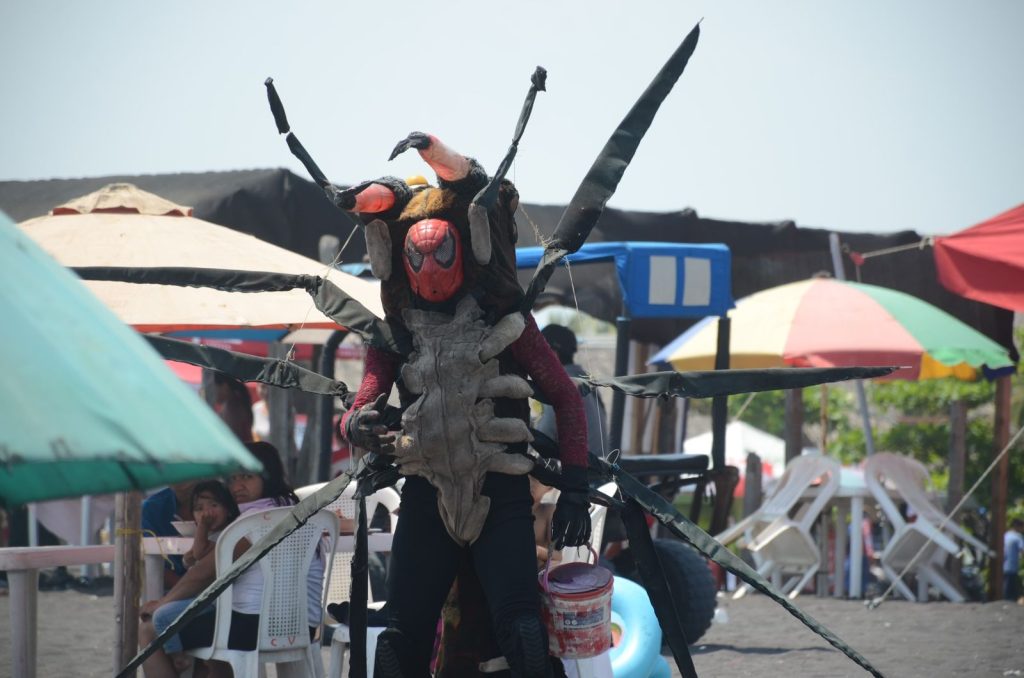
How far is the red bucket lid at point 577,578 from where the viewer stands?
149 inches

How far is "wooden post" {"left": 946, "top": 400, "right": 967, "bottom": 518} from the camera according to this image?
10.9 metres

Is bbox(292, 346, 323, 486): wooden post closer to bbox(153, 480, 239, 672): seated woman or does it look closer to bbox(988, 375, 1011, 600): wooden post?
bbox(153, 480, 239, 672): seated woman

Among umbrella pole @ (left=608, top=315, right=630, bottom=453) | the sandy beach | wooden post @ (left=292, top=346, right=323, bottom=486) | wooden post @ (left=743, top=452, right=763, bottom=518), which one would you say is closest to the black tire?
the sandy beach

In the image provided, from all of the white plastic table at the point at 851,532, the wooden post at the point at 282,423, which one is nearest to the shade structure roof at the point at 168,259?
the wooden post at the point at 282,423

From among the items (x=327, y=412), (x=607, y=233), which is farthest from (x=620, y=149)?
(x=607, y=233)

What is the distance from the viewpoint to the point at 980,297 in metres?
9.06

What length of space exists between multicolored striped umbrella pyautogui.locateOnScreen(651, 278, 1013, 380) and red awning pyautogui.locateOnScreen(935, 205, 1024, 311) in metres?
0.62

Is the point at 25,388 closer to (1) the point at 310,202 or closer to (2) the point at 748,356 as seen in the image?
(1) the point at 310,202

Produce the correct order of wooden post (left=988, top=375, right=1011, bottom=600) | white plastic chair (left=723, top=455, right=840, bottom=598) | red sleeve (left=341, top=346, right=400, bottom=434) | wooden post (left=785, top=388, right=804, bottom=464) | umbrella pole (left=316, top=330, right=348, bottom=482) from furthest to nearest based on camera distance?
wooden post (left=785, top=388, right=804, bottom=464) < white plastic chair (left=723, top=455, right=840, bottom=598) < wooden post (left=988, top=375, right=1011, bottom=600) < umbrella pole (left=316, top=330, right=348, bottom=482) < red sleeve (left=341, top=346, right=400, bottom=434)

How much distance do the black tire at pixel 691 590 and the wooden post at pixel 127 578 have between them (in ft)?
9.70

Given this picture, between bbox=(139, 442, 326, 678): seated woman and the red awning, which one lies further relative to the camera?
the red awning

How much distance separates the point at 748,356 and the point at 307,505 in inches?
270

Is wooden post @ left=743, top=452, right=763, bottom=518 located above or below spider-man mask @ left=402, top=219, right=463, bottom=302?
below

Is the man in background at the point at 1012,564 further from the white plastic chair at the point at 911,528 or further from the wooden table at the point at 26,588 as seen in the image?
the wooden table at the point at 26,588
